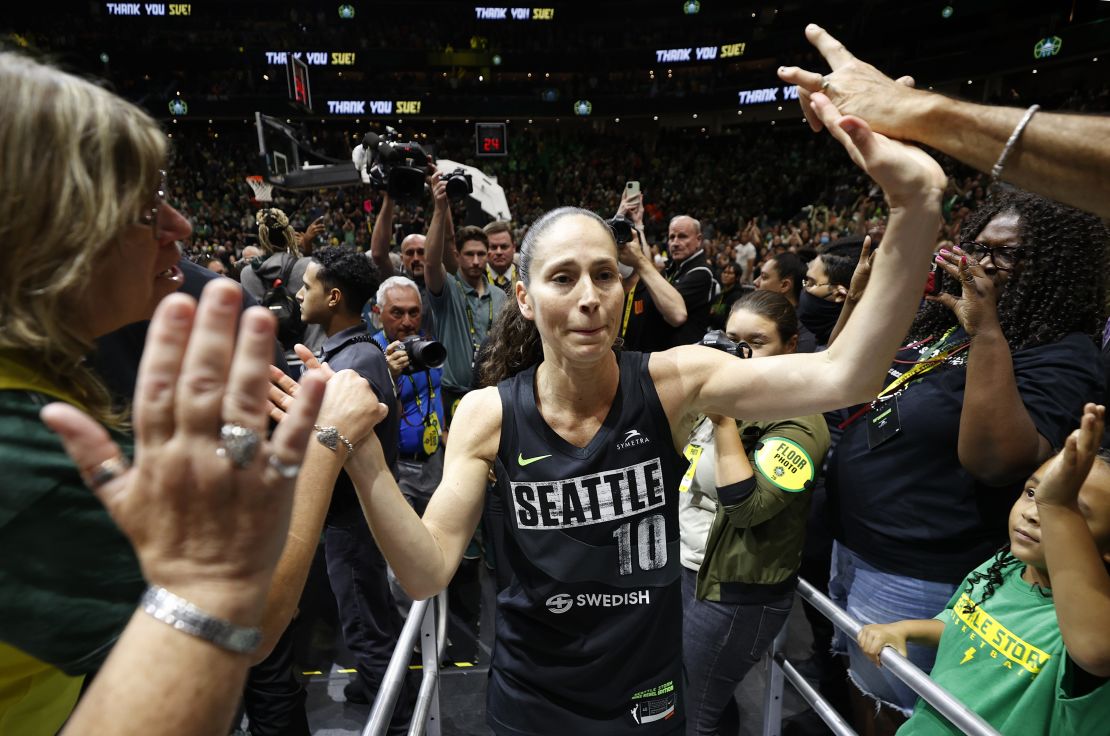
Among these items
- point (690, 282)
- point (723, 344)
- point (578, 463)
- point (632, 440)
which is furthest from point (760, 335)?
point (690, 282)

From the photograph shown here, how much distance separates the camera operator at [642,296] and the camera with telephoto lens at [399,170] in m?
1.36

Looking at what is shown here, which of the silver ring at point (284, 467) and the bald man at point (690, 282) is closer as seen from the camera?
the silver ring at point (284, 467)

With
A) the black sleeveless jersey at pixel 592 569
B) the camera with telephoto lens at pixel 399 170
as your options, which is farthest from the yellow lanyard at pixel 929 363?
the camera with telephoto lens at pixel 399 170

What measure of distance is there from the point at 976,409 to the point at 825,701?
1176mm

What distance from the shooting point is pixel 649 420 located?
159 centimetres

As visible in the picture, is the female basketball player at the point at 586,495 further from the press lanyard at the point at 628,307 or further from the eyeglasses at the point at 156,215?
the press lanyard at the point at 628,307

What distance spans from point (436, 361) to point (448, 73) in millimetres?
28247

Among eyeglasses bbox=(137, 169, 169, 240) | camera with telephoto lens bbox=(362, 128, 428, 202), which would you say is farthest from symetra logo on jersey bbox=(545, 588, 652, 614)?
camera with telephoto lens bbox=(362, 128, 428, 202)

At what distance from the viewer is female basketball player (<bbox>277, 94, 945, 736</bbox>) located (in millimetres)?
1533

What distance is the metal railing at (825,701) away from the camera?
4.52 ft

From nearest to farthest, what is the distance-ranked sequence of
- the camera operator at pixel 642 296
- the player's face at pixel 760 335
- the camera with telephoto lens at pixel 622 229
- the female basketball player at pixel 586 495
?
the female basketball player at pixel 586 495 < the player's face at pixel 760 335 < the camera with telephoto lens at pixel 622 229 < the camera operator at pixel 642 296

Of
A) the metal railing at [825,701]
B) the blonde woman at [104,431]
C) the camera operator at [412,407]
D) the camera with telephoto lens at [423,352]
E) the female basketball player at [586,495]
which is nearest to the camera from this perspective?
the blonde woman at [104,431]

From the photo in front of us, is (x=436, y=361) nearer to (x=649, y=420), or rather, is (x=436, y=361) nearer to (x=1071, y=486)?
(x=649, y=420)

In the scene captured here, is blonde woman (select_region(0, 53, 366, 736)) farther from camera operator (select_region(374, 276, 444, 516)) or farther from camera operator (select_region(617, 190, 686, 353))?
camera operator (select_region(617, 190, 686, 353))
